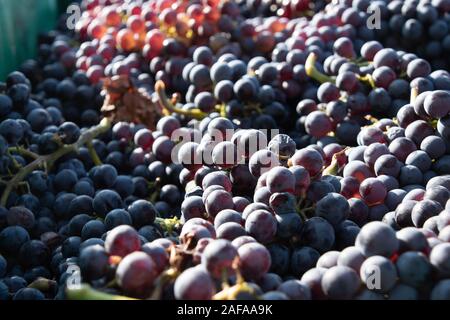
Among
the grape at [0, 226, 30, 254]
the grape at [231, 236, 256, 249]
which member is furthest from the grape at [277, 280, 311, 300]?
the grape at [0, 226, 30, 254]

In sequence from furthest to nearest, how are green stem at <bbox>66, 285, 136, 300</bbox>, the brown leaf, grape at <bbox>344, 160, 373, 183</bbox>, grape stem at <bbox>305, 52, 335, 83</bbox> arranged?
the brown leaf, grape stem at <bbox>305, 52, 335, 83</bbox>, grape at <bbox>344, 160, 373, 183</bbox>, green stem at <bbox>66, 285, 136, 300</bbox>

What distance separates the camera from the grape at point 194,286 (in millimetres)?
882

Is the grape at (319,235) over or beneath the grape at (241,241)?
beneath

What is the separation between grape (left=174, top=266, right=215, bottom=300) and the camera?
2.89 feet

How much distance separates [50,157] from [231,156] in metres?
0.63

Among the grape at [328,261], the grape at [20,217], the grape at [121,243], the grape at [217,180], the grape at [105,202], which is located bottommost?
the grape at [20,217]

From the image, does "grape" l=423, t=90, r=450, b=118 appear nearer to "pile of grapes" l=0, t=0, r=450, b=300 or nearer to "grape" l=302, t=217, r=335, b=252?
"pile of grapes" l=0, t=0, r=450, b=300

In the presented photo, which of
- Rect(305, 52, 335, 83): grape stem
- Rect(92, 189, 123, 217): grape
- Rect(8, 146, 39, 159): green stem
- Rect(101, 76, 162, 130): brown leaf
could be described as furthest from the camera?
Rect(101, 76, 162, 130): brown leaf

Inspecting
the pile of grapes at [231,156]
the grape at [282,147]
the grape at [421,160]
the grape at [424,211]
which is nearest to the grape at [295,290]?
the pile of grapes at [231,156]

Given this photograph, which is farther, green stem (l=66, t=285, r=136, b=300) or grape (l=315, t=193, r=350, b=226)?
grape (l=315, t=193, r=350, b=226)

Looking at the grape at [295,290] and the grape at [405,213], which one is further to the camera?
the grape at [405,213]

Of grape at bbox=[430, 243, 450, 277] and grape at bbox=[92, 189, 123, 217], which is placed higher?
grape at bbox=[430, 243, 450, 277]

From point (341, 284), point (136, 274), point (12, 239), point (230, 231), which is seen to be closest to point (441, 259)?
point (341, 284)

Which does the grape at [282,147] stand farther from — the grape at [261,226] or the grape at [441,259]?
the grape at [441,259]
